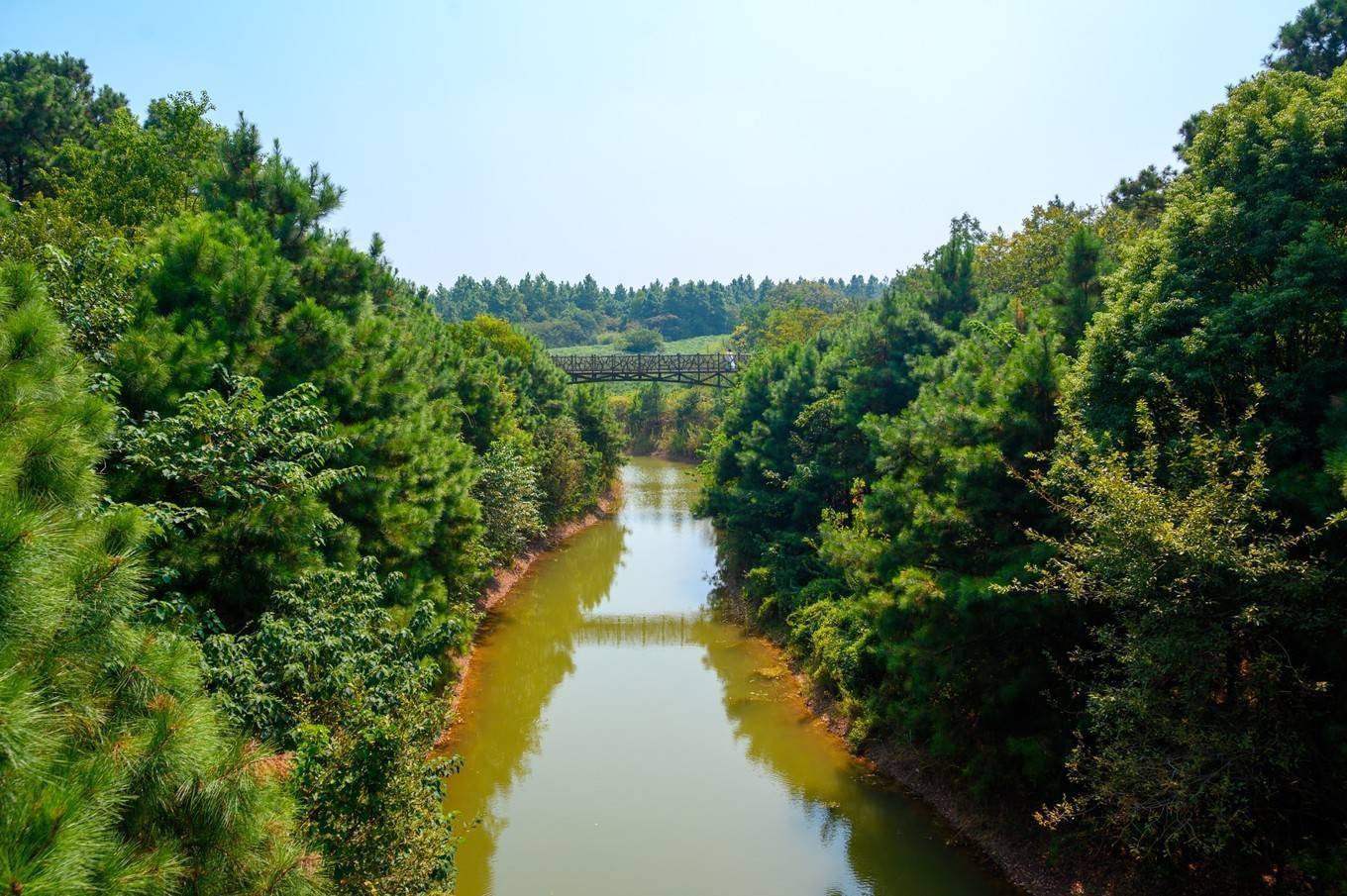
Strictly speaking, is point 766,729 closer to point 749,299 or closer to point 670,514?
point 670,514

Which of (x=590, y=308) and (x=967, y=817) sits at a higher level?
(x=590, y=308)

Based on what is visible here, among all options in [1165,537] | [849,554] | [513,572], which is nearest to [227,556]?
[1165,537]

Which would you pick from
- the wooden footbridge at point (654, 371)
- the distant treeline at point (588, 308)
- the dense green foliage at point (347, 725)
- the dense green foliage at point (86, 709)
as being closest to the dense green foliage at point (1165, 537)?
the dense green foliage at point (347, 725)

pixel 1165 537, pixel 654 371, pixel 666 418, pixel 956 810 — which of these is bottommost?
pixel 956 810

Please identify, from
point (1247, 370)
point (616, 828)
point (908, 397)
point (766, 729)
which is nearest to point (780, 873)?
point (616, 828)

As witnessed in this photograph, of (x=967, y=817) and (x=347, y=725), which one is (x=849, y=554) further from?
(x=347, y=725)

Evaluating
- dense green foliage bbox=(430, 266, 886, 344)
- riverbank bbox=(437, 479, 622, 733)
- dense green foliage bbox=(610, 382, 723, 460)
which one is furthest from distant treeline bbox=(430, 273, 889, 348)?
riverbank bbox=(437, 479, 622, 733)

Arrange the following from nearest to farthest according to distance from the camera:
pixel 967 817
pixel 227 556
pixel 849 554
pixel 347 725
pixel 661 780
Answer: pixel 347 725 → pixel 227 556 → pixel 967 817 → pixel 849 554 → pixel 661 780
